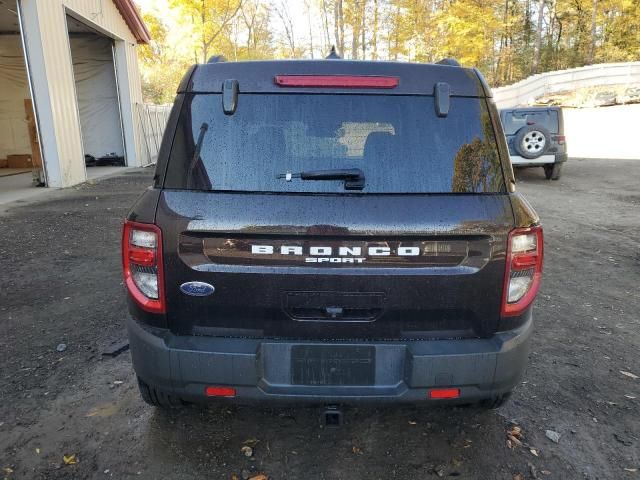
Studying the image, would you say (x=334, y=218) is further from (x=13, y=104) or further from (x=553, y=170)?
(x=13, y=104)

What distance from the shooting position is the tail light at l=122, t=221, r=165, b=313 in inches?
80.8

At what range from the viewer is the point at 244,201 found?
2.01 meters

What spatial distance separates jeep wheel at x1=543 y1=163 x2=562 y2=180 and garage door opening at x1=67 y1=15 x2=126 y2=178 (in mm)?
14714

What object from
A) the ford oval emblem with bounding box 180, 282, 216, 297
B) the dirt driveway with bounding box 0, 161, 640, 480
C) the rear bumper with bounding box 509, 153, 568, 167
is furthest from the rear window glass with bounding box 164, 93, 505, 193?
the rear bumper with bounding box 509, 153, 568, 167

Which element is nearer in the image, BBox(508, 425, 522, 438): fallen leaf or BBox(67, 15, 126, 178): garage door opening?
BBox(508, 425, 522, 438): fallen leaf

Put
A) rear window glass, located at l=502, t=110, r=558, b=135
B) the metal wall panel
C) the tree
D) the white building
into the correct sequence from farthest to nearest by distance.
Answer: the tree → rear window glass, located at l=502, t=110, r=558, b=135 → the white building → the metal wall panel

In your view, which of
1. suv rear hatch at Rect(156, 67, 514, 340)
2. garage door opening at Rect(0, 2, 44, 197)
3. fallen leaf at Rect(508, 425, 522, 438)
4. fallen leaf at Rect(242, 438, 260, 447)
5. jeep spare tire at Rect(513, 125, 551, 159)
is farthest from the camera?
garage door opening at Rect(0, 2, 44, 197)

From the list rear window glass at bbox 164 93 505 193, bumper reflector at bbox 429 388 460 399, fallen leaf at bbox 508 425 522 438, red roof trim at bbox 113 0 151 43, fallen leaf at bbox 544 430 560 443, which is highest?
red roof trim at bbox 113 0 151 43

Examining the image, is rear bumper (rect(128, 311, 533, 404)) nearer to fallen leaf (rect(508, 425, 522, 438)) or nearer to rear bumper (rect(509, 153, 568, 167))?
fallen leaf (rect(508, 425, 522, 438))

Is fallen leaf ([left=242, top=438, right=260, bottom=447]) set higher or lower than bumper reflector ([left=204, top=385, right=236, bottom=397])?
lower

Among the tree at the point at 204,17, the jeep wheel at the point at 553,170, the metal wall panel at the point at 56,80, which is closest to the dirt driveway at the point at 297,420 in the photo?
the metal wall panel at the point at 56,80

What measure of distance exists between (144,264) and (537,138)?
40.8 feet

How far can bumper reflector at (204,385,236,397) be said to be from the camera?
2.09m

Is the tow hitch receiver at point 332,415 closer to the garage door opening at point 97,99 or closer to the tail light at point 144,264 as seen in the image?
the tail light at point 144,264
